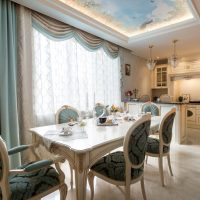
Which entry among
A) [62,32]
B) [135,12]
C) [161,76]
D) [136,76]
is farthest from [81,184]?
[161,76]

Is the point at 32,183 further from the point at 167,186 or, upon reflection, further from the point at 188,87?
the point at 188,87

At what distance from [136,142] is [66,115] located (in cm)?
132

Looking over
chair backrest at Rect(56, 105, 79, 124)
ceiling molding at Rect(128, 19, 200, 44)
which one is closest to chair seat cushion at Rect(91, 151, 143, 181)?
chair backrest at Rect(56, 105, 79, 124)

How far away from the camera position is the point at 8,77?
2.26 meters

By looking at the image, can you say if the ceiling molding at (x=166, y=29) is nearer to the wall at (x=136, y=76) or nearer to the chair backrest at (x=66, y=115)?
the wall at (x=136, y=76)

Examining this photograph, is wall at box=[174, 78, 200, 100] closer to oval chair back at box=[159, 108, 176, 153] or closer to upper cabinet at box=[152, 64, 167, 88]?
upper cabinet at box=[152, 64, 167, 88]

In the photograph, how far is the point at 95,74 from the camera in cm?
373

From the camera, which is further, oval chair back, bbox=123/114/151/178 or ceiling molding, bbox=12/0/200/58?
ceiling molding, bbox=12/0/200/58

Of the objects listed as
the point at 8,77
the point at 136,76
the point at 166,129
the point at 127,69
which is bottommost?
the point at 166,129

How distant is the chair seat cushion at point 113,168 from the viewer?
1.43 m

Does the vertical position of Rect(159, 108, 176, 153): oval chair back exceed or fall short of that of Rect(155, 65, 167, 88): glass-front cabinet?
it falls short

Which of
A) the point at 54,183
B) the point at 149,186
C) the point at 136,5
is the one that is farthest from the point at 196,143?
the point at 54,183

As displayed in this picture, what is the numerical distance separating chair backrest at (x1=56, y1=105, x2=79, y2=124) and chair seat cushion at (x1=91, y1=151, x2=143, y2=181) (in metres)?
0.92

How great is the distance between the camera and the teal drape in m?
2.18
